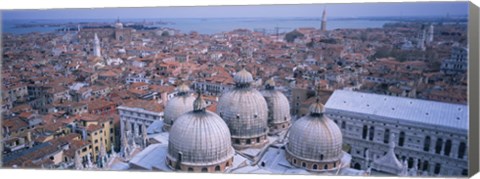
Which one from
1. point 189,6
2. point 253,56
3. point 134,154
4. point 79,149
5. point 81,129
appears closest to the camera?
point 189,6

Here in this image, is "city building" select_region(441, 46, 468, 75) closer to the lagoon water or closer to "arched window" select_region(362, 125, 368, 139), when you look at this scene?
the lagoon water

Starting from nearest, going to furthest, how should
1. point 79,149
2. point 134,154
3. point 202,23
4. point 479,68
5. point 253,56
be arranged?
1. point 479,68
2. point 134,154
3. point 202,23
4. point 79,149
5. point 253,56

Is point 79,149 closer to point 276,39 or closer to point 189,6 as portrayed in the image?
point 189,6

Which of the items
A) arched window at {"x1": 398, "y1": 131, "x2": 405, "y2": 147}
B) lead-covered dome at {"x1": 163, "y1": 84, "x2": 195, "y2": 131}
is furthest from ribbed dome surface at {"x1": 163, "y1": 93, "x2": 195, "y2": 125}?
arched window at {"x1": 398, "y1": 131, "x2": 405, "y2": 147}

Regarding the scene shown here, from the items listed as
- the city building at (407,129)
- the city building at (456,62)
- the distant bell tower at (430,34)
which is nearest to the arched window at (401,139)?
the city building at (407,129)

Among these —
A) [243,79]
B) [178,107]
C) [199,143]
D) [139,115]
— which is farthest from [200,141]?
[139,115]

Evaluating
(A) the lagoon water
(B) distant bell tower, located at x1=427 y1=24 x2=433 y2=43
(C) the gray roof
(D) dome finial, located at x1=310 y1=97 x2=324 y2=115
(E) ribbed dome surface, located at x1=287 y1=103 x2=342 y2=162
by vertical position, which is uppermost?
(A) the lagoon water

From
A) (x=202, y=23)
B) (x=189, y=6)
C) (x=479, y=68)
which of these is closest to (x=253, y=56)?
(x=202, y=23)

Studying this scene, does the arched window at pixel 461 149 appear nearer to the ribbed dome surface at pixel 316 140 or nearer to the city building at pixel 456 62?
the city building at pixel 456 62
